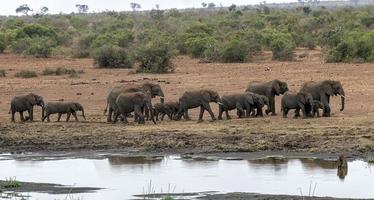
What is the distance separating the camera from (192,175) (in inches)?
682

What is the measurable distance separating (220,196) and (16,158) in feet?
24.3

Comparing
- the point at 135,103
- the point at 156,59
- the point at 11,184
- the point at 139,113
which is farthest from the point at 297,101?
the point at 156,59

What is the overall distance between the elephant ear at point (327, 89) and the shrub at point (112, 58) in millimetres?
19578

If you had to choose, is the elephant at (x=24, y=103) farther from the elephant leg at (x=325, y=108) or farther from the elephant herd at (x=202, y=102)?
the elephant leg at (x=325, y=108)

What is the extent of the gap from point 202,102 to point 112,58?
1927cm

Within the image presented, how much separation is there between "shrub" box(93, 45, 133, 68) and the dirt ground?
22.7 ft

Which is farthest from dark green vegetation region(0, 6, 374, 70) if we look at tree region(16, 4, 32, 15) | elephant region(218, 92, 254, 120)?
tree region(16, 4, 32, 15)

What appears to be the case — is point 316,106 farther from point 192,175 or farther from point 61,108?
point 192,175

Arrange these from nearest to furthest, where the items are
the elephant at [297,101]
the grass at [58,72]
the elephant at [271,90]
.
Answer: the elephant at [297,101] → the elephant at [271,90] → the grass at [58,72]

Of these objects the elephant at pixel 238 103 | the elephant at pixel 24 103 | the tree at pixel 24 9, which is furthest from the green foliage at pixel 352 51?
the tree at pixel 24 9

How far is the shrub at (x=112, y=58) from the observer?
44.2 metres

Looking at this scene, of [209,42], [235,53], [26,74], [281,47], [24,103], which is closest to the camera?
[24,103]

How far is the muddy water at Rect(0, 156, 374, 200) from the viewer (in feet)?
50.9

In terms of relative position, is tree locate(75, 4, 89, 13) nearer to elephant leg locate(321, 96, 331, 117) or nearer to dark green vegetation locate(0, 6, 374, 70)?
dark green vegetation locate(0, 6, 374, 70)
